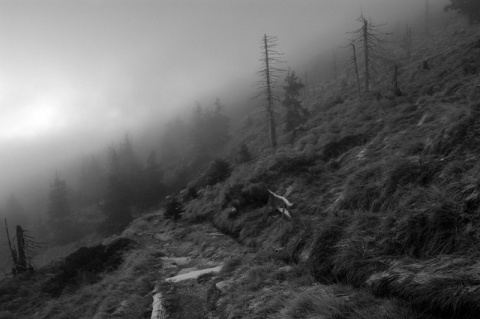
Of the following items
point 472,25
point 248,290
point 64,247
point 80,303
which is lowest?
point 64,247

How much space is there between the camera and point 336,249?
5668 mm

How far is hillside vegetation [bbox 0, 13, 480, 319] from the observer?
3.82 m

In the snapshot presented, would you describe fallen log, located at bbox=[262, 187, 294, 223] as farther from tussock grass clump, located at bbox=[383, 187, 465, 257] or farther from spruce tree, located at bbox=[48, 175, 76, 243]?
spruce tree, located at bbox=[48, 175, 76, 243]

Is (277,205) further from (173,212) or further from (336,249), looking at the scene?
(173,212)

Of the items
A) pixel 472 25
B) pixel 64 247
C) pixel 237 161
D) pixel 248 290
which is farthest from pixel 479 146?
pixel 64 247

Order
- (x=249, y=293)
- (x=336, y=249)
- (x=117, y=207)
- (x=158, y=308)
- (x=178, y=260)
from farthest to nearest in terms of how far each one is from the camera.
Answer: (x=117, y=207), (x=178, y=260), (x=158, y=308), (x=336, y=249), (x=249, y=293)

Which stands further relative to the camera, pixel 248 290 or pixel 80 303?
pixel 80 303

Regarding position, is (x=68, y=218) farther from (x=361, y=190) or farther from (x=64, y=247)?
(x=361, y=190)

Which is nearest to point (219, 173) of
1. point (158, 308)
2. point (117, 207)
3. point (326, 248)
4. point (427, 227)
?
point (158, 308)

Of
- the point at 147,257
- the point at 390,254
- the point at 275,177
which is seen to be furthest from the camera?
the point at 275,177

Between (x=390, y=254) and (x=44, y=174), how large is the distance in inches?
5470

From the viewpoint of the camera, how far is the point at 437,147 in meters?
7.06

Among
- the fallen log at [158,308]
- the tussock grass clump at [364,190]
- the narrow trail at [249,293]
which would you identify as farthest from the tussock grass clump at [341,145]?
the fallen log at [158,308]

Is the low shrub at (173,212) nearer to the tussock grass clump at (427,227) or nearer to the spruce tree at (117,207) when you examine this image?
the spruce tree at (117,207)
